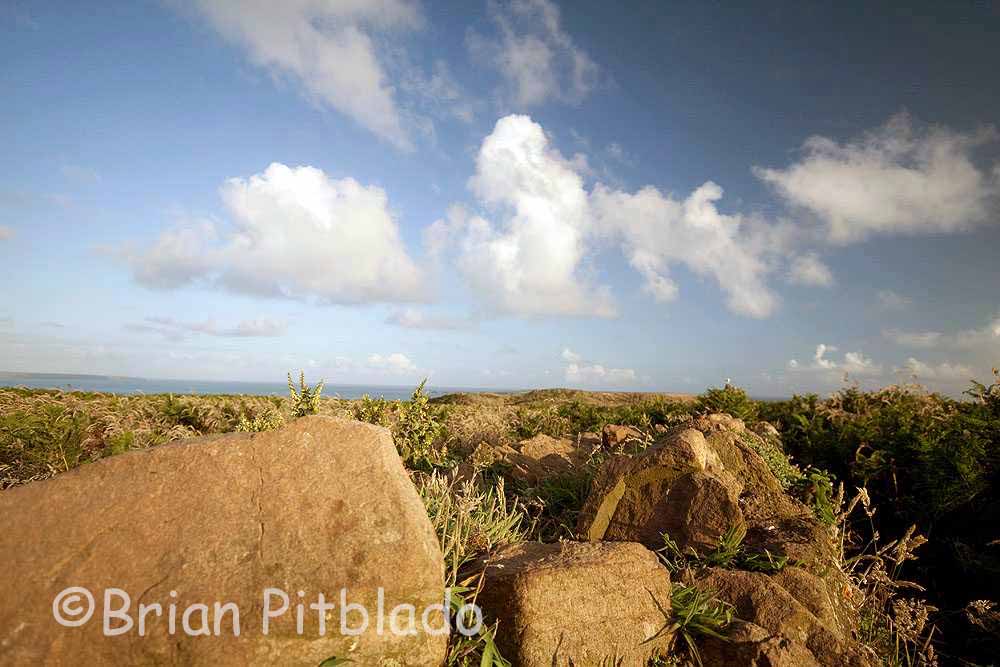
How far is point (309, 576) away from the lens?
2547mm

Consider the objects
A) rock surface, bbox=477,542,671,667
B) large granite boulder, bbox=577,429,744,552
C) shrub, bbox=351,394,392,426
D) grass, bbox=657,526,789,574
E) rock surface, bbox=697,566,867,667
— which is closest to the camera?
rock surface, bbox=477,542,671,667

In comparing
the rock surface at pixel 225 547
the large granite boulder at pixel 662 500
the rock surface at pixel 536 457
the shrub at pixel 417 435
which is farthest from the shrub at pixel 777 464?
the rock surface at pixel 225 547

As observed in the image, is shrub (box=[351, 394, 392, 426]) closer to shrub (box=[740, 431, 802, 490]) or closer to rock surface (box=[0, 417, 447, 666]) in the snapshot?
rock surface (box=[0, 417, 447, 666])

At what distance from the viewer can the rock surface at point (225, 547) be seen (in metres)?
2.32

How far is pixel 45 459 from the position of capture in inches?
208

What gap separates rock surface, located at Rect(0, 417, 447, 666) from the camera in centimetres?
232

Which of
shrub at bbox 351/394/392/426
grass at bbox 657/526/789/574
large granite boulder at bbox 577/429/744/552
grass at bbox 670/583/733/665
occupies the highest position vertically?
shrub at bbox 351/394/392/426

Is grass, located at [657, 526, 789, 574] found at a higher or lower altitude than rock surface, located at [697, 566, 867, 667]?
higher

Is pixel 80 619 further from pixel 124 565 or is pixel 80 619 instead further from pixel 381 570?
pixel 381 570

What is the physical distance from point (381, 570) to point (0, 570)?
1659mm

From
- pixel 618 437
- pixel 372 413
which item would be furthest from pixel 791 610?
pixel 372 413

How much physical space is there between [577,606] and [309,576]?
1557 mm

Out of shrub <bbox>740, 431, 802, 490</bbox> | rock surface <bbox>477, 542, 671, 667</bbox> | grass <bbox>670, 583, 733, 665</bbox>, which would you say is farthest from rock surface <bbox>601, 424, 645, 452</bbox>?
rock surface <bbox>477, 542, 671, 667</bbox>

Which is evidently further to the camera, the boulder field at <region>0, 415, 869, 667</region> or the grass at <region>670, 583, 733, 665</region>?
the grass at <region>670, 583, 733, 665</region>
